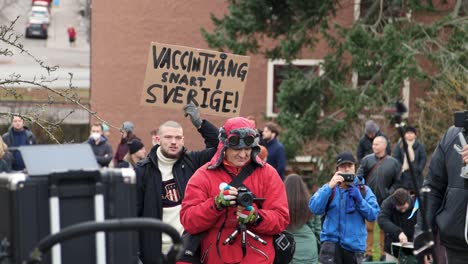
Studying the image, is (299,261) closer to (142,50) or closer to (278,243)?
(278,243)

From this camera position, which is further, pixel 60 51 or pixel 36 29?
pixel 36 29

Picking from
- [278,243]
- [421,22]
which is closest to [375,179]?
[278,243]

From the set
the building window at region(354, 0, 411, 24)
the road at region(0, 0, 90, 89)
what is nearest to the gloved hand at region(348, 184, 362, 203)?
the building window at region(354, 0, 411, 24)

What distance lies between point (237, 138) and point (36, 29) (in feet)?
128

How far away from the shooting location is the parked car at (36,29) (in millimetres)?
45188

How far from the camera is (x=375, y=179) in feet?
50.6

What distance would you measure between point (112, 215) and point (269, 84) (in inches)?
1123

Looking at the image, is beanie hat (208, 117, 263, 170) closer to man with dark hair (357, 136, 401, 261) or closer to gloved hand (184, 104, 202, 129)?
gloved hand (184, 104, 202, 129)

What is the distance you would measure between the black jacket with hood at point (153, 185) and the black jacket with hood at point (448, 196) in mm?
1792

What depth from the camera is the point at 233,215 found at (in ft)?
25.3

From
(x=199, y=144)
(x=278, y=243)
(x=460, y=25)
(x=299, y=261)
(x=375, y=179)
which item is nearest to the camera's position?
(x=278, y=243)

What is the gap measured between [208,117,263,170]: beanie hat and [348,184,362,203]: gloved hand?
2.98 metres

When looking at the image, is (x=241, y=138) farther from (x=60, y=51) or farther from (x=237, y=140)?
(x=60, y=51)

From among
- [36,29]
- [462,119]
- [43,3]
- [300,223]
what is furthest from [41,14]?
[462,119]
